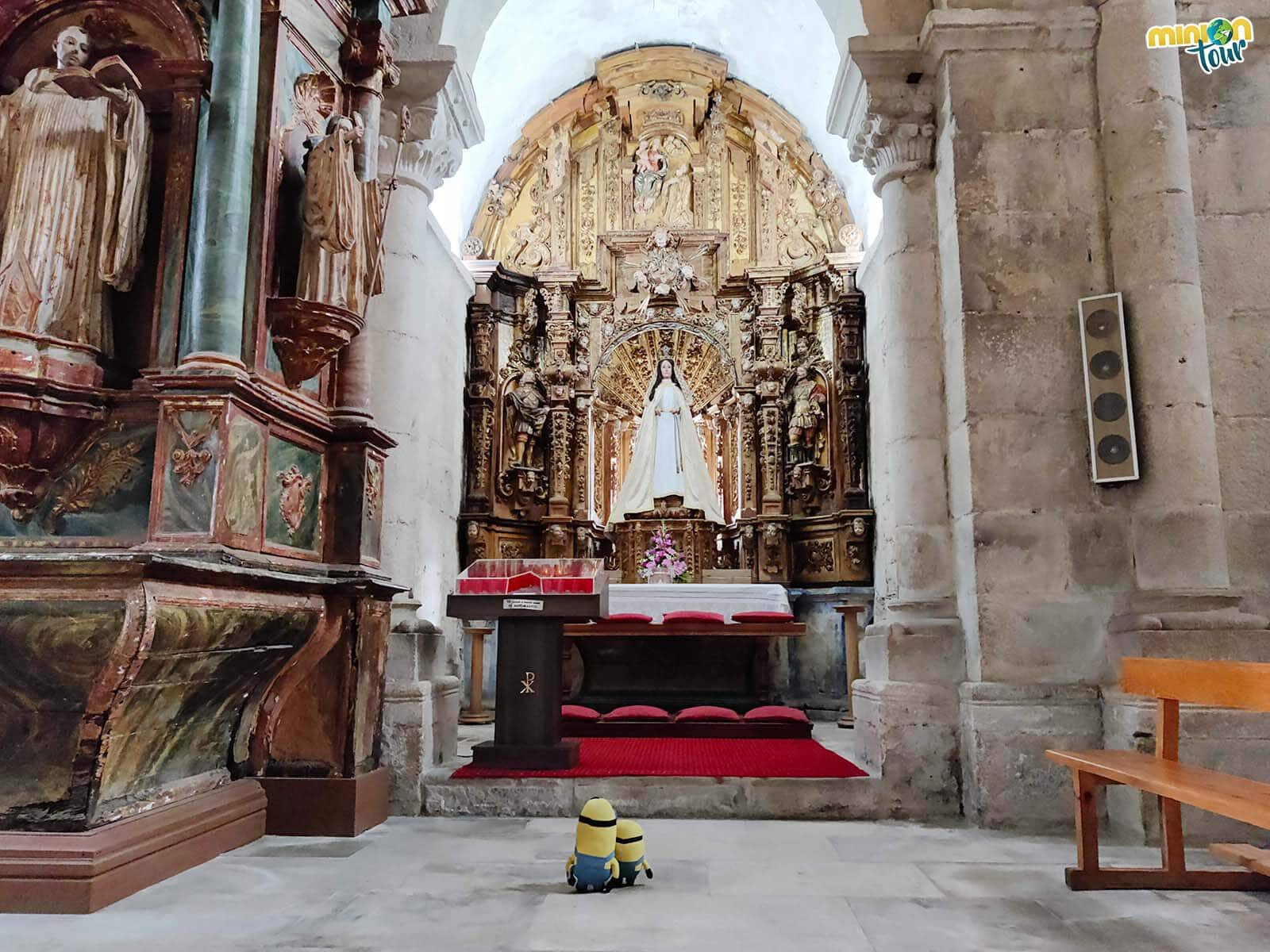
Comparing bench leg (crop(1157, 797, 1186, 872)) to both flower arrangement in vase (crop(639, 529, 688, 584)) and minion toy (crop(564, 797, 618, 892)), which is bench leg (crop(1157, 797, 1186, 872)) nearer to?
minion toy (crop(564, 797, 618, 892))

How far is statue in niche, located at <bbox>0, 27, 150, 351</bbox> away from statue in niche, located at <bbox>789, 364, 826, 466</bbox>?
6347 millimetres

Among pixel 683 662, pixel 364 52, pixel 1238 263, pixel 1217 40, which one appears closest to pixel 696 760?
pixel 683 662

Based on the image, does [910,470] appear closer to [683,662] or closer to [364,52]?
[683,662]

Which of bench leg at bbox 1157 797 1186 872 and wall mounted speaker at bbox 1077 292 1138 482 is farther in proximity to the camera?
wall mounted speaker at bbox 1077 292 1138 482

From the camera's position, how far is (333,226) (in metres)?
4.15

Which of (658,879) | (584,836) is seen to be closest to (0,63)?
(584,836)

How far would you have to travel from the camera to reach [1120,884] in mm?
3369

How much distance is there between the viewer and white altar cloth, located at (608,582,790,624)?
7336mm

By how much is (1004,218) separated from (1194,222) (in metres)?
0.99

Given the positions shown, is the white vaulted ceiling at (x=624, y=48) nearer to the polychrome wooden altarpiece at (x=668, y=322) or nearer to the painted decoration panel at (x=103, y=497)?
the polychrome wooden altarpiece at (x=668, y=322)

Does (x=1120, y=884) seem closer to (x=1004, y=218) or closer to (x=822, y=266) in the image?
(x=1004, y=218)

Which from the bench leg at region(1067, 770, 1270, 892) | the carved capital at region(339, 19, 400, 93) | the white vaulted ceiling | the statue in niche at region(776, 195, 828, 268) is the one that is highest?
the white vaulted ceiling

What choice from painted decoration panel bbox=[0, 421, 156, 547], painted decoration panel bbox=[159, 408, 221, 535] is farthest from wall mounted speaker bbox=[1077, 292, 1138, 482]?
painted decoration panel bbox=[0, 421, 156, 547]

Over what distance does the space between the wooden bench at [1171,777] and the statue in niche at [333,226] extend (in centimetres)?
362
